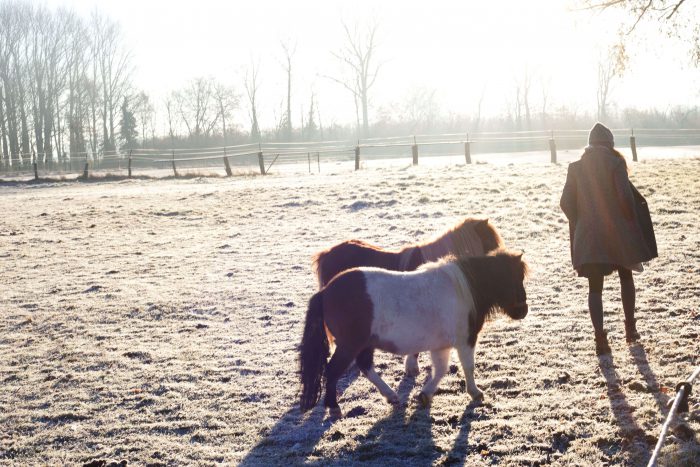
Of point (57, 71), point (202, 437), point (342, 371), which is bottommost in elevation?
point (202, 437)

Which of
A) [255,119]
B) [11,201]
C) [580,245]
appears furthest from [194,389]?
[255,119]

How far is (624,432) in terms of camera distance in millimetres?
4141

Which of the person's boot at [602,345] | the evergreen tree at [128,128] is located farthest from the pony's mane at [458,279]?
the evergreen tree at [128,128]

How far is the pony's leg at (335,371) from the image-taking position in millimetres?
4758

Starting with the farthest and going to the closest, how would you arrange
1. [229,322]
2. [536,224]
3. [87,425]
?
[536,224] < [229,322] < [87,425]

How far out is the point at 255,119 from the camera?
64.2m

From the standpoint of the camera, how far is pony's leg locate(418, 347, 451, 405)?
493 centimetres

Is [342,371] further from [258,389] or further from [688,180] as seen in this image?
[688,180]

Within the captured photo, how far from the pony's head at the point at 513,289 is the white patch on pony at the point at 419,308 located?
35 cm

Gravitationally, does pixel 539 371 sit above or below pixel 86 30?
below

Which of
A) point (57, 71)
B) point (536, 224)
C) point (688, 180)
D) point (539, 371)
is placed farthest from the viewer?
point (57, 71)

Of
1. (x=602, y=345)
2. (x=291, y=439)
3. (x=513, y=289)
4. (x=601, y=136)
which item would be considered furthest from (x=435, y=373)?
(x=601, y=136)

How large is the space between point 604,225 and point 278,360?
308 cm

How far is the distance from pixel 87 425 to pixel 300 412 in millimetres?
1560
